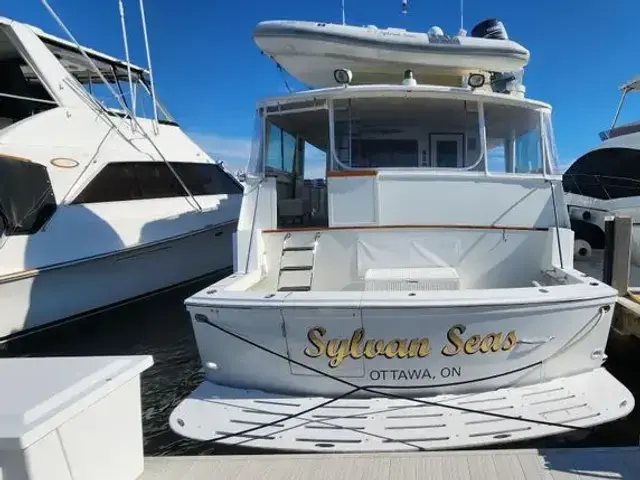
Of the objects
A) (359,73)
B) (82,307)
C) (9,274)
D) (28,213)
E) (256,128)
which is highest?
(359,73)

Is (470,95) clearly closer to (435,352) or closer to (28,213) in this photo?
(435,352)

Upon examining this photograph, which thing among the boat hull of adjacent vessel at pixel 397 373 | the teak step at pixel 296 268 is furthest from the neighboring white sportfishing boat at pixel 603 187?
the teak step at pixel 296 268

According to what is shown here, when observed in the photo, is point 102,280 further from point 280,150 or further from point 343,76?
point 343,76

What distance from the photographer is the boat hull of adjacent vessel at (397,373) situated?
3.40 metres

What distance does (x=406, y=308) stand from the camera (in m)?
3.44

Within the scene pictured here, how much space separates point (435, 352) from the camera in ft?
11.6

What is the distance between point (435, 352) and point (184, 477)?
6.44ft

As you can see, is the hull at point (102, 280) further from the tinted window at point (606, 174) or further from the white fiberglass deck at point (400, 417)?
the tinted window at point (606, 174)

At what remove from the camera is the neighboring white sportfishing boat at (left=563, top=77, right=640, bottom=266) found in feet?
36.0

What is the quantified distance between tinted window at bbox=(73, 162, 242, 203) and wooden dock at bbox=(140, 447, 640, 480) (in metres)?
6.78

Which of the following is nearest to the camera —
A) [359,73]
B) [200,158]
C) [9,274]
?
[359,73]

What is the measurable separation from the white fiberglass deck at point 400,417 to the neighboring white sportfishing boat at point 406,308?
0.04ft

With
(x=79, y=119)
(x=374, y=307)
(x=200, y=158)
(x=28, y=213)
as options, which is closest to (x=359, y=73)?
(x=374, y=307)

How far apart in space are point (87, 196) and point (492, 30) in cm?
699
